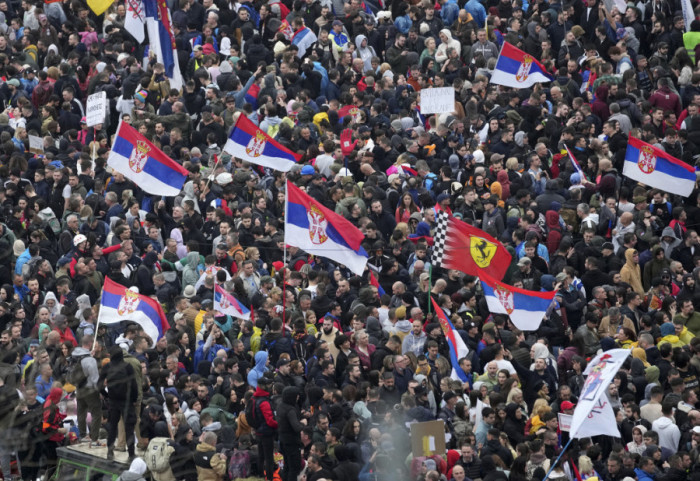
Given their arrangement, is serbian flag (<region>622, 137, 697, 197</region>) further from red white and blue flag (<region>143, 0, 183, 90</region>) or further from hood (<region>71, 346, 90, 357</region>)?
red white and blue flag (<region>143, 0, 183, 90</region>)

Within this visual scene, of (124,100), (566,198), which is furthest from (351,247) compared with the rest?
(124,100)

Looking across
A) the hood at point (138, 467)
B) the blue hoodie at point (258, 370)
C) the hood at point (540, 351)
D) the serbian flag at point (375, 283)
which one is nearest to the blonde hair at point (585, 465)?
the hood at point (540, 351)

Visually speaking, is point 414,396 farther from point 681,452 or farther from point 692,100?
point 692,100

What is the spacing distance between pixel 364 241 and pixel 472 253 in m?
1.85

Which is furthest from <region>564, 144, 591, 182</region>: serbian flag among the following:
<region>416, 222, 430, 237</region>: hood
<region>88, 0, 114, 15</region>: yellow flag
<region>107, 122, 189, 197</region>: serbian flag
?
<region>88, 0, 114, 15</region>: yellow flag

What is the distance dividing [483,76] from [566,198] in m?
4.14

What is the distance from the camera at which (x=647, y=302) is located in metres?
22.6

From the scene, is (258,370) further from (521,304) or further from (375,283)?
(521,304)

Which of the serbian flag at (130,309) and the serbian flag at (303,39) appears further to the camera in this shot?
the serbian flag at (303,39)

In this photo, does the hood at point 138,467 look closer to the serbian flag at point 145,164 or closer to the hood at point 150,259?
the hood at point 150,259

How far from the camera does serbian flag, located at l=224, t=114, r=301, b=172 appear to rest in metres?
25.0

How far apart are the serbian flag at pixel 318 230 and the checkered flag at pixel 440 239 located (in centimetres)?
108

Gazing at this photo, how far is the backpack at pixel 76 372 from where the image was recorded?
688 inches

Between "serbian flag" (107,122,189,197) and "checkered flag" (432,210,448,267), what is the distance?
405cm
